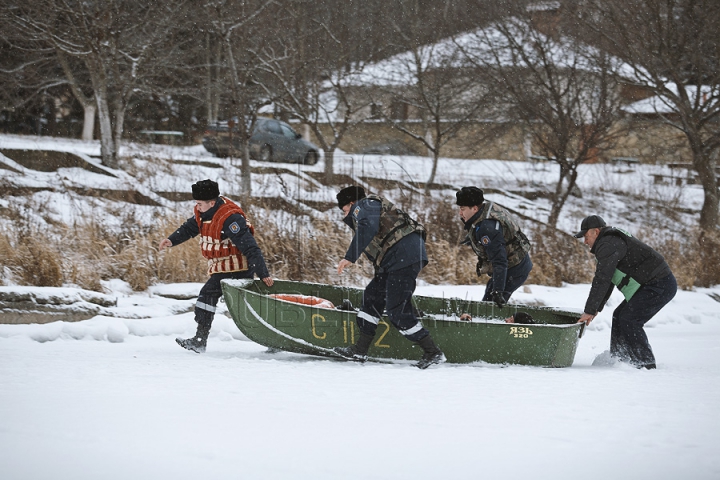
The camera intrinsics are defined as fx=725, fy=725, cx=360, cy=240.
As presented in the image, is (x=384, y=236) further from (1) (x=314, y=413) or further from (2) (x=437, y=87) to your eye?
(2) (x=437, y=87)

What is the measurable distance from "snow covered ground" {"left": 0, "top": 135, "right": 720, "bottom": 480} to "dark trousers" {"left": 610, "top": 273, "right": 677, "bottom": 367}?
8.7 inches

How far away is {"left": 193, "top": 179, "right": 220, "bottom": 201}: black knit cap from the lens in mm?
6340

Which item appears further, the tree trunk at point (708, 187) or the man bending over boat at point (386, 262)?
the tree trunk at point (708, 187)

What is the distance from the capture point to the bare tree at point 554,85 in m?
17.3

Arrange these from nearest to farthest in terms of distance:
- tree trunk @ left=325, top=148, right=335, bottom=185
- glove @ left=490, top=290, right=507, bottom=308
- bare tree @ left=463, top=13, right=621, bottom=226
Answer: glove @ left=490, top=290, right=507, bottom=308, bare tree @ left=463, top=13, right=621, bottom=226, tree trunk @ left=325, top=148, right=335, bottom=185

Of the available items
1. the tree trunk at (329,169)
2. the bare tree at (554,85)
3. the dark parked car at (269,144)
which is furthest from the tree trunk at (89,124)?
the bare tree at (554,85)

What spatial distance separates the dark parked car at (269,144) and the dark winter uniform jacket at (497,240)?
1417 centimetres

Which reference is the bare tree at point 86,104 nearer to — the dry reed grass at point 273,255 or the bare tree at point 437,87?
the bare tree at point 437,87

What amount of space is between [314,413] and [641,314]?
3281 mm

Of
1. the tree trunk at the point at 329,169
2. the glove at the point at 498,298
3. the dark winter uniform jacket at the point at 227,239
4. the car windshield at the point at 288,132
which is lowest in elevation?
the glove at the point at 498,298

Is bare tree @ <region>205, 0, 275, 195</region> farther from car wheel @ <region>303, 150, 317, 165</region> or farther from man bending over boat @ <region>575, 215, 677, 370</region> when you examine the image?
man bending over boat @ <region>575, 215, 677, 370</region>

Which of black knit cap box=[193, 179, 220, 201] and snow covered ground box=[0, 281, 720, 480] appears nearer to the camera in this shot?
snow covered ground box=[0, 281, 720, 480]

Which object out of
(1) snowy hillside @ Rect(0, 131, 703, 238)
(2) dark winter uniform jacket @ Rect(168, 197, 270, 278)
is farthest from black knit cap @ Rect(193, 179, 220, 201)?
(1) snowy hillside @ Rect(0, 131, 703, 238)

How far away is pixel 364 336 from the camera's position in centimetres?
609
